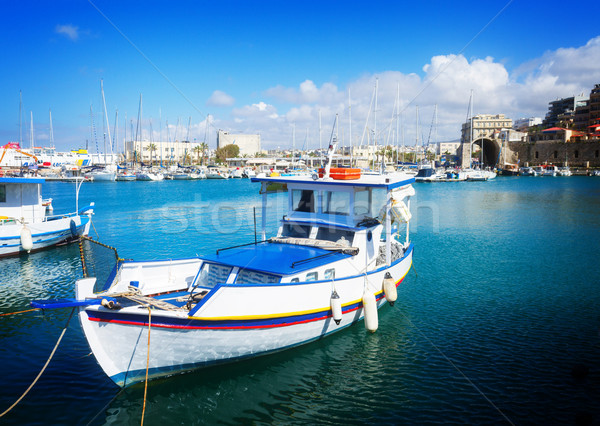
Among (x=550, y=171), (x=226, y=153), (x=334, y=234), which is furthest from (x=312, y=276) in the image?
(x=226, y=153)

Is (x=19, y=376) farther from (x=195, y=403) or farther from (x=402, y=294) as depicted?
(x=402, y=294)

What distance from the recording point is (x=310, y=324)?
1032 centimetres

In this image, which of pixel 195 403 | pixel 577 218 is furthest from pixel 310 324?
pixel 577 218

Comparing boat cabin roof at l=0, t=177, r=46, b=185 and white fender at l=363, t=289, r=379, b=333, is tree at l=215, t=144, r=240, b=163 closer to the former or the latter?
boat cabin roof at l=0, t=177, r=46, b=185

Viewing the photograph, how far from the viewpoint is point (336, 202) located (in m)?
12.9

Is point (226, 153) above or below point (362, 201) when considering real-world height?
above

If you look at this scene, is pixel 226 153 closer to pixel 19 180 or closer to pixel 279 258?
pixel 19 180

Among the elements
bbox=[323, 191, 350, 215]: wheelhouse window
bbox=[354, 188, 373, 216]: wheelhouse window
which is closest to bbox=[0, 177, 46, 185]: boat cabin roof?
bbox=[323, 191, 350, 215]: wheelhouse window

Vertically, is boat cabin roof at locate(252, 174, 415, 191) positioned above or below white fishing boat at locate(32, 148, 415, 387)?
above

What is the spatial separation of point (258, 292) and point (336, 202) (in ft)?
16.1

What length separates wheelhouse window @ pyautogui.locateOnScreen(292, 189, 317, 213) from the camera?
43.3 ft

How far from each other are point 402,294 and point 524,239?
52.9 feet

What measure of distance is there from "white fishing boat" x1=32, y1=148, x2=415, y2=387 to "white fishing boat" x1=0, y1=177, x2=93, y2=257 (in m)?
10.9

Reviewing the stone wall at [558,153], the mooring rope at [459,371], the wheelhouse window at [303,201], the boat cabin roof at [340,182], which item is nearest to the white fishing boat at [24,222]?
the boat cabin roof at [340,182]
